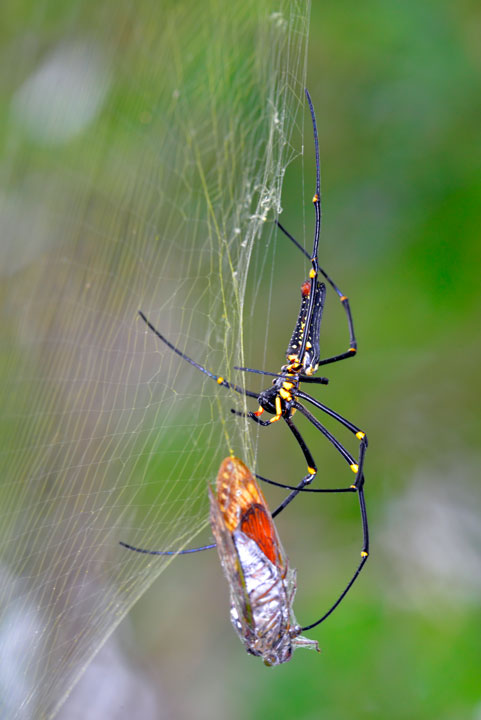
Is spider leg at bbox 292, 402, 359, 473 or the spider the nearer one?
the spider

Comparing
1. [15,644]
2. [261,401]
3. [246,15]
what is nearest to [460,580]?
[261,401]

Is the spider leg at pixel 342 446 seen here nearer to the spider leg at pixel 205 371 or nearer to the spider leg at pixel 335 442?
the spider leg at pixel 335 442

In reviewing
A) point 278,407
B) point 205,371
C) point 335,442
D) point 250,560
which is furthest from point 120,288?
point 250,560

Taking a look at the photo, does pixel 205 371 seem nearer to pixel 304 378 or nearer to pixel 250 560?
pixel 304 378

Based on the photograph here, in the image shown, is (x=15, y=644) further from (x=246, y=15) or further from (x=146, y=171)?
(x=246, y=15)

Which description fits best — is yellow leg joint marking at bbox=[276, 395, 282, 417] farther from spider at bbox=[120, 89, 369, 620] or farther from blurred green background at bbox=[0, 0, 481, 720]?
blurred green background at bbox=[0, 0, 481, 720]

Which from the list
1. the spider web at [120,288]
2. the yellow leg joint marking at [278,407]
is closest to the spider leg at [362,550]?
the yellow leg joint marking at [278,407]

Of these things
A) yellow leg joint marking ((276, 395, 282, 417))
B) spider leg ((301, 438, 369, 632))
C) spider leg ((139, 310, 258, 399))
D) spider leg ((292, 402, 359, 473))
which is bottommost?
spider leg ((301, 438, 369, 632))

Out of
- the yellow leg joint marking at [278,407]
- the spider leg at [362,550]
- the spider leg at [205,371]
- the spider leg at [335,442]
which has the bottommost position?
the spider leg at [362,550]

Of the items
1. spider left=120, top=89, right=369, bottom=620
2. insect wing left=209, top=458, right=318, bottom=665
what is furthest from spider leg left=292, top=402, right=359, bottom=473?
insect wing left=209, top=458, right=318, bottom=665
